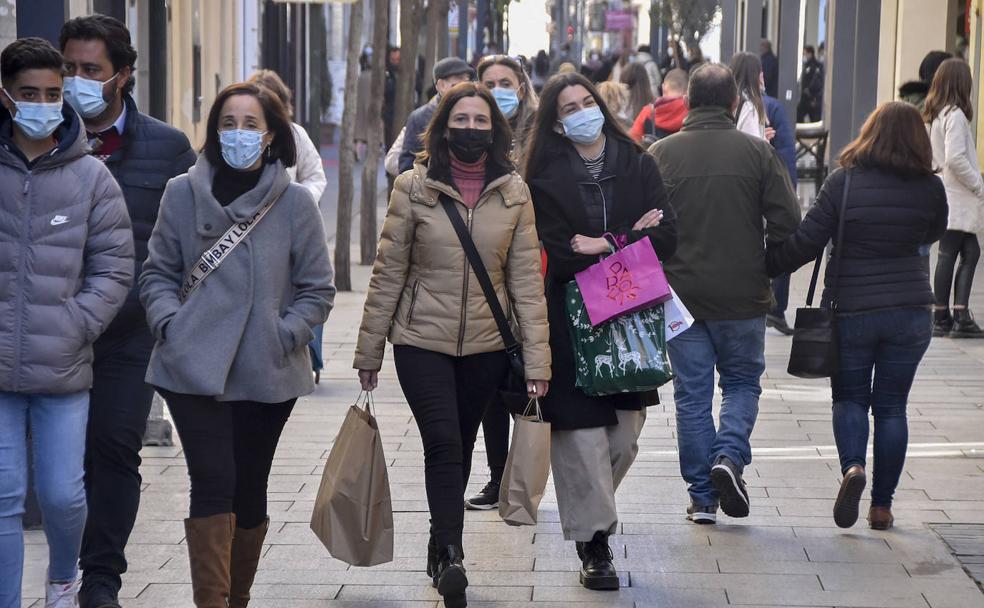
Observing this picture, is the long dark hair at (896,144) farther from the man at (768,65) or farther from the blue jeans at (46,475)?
the man at (768,65)

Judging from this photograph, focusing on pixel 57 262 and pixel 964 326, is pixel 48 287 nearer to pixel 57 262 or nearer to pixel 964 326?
pixel 57 262

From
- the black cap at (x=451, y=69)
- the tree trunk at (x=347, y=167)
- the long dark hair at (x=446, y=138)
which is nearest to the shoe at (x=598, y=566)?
the long dark hair at (x=446, y=138)

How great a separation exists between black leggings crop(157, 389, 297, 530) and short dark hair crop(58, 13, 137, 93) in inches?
44.5

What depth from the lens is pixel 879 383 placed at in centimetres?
679

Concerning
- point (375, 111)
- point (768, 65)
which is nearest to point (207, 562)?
point (375, 111)

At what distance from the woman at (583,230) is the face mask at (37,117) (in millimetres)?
1736

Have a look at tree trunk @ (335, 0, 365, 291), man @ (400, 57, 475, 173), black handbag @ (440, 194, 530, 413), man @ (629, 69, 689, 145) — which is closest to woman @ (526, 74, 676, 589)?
black handbag @ (440, 194, 530, 413)

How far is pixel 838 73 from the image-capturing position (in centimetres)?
1908

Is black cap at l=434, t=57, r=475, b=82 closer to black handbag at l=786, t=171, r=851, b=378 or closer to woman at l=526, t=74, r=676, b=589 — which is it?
black handbag at l=786, t=171, r=851, b=378

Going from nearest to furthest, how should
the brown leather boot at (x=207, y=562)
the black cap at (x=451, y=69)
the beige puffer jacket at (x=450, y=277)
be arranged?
the brown leather boot at (x=207, y=562), the beige puffer jacket at (x=450, y=277), the black cap at (x=451, y=69)

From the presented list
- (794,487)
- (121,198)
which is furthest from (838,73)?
(121,198)

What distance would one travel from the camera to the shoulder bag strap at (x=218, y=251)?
5.06 meters

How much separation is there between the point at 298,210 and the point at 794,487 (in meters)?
3.15

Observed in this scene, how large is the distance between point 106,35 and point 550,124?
1.54 m
